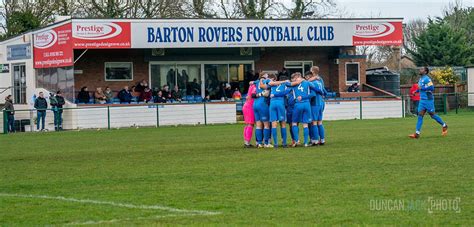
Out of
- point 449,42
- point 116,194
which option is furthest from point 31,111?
point 449,42

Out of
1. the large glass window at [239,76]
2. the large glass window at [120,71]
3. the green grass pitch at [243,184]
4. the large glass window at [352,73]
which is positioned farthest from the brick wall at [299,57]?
the green grass pitch at [243,184]

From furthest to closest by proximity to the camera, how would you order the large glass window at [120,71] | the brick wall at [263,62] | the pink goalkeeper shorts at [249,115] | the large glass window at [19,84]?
the large glass window at [19,84], the large glass window at [120,71], the brick wall at [263,62], the pink goalkeeper shorts at [249,115]

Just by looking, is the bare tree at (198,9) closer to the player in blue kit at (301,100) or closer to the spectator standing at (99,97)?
the spectator standing at (99,97)

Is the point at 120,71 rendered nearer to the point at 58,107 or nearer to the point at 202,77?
the point at 202,77

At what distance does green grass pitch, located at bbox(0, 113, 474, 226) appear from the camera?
35.5 ft

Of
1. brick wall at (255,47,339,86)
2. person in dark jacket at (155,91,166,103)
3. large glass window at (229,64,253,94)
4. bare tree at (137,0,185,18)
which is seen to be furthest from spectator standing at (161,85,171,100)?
bare tree at (137,0,185,18)

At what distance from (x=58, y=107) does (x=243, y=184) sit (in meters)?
27.5

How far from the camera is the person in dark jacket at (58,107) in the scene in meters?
38.9

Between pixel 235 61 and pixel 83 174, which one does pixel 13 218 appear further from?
pixel 235 61

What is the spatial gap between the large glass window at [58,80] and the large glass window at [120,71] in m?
2.56

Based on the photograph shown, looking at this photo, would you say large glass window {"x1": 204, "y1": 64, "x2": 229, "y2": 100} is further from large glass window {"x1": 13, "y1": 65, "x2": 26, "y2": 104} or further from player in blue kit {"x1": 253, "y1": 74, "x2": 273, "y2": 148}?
player in blue kit {"x1": 253, "y1": 74, "x2": 273, "y2": 148}

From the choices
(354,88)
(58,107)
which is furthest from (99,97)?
(354,88)

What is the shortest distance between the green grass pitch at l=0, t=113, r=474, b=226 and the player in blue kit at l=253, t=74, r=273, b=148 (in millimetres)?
679

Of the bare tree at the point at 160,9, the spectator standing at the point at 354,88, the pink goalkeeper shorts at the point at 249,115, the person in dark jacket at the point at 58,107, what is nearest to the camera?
the pink goalkeeper shorts at the point at 249,115
